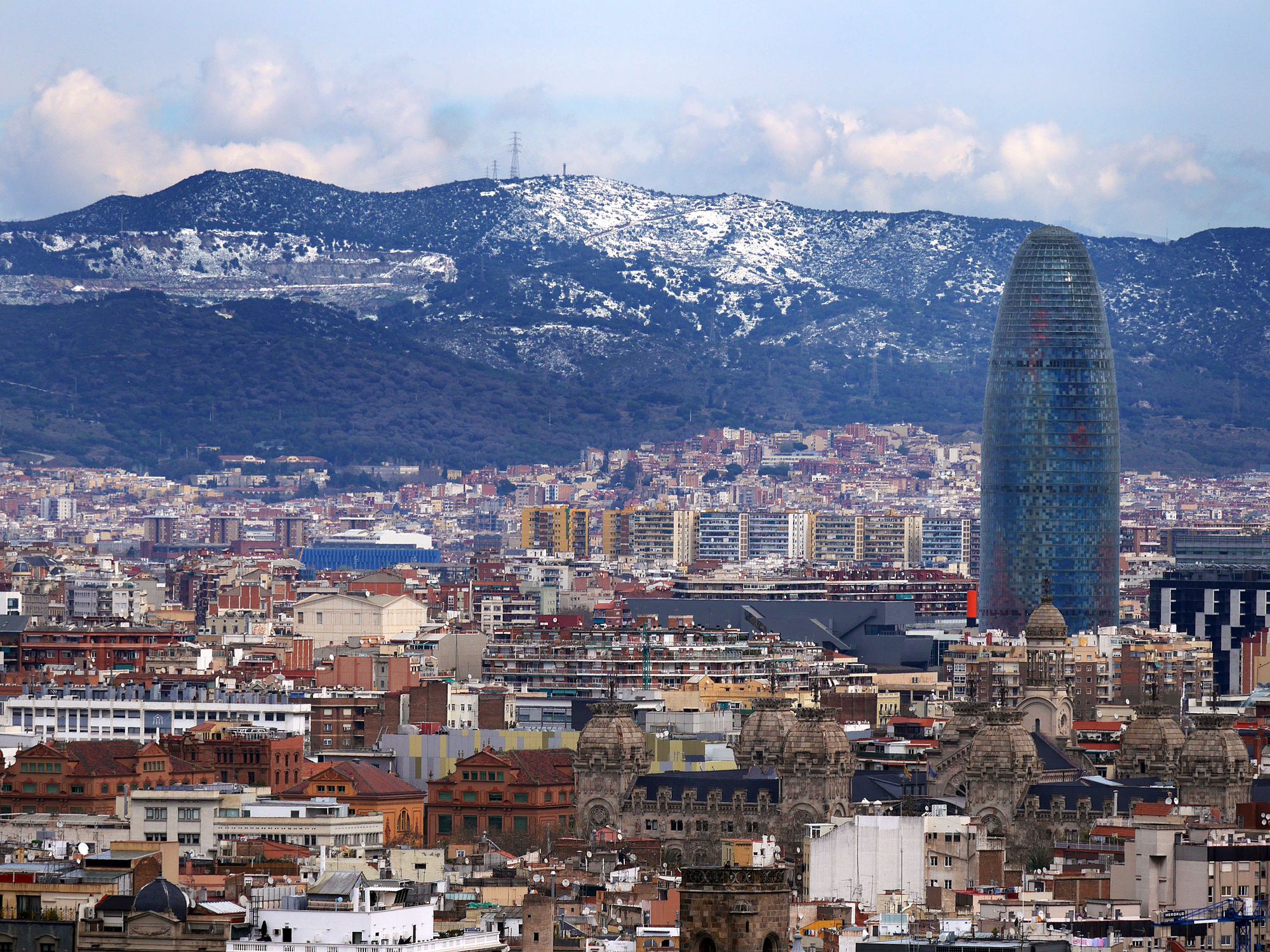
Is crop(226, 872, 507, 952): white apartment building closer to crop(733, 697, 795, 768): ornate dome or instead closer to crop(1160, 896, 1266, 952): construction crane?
crop(1160, 896, 1266, 952): construction crane

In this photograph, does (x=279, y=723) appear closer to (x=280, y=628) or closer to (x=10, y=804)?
(x=10, y=804)

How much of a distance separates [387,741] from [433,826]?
1777cm

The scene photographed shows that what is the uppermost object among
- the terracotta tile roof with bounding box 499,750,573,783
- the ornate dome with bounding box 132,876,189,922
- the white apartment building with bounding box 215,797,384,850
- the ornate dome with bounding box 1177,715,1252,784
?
the ornate dome with bounding box 1177,715,1252,784

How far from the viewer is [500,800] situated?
387 ft

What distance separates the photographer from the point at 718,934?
2005 inches

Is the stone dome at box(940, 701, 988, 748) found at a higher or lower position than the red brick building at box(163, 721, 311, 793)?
higher

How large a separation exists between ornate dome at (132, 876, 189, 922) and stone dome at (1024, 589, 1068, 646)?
284ft

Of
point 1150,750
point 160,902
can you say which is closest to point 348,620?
point 1150,750

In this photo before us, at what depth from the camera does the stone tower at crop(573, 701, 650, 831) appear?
117 meters

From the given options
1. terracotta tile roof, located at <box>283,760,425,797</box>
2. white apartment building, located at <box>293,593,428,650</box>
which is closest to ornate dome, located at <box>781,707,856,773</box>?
terracotta tile roof, located at <box>283,760,425,797</box>

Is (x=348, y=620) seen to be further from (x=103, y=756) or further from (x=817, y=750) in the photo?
(x=817, y=750)

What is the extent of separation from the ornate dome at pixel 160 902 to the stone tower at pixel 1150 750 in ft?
199

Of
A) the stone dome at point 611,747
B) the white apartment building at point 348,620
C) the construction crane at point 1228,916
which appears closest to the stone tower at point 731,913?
the construction crane at point 1228,916

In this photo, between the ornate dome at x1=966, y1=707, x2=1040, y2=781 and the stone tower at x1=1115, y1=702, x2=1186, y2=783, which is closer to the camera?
the ornate dome at x1=966, y1=707, x2=1040, y2=781
